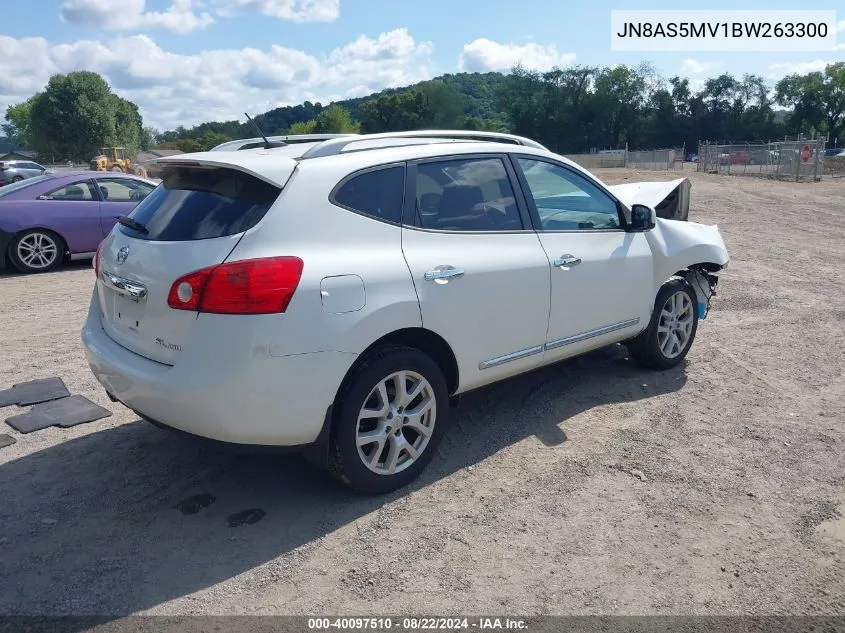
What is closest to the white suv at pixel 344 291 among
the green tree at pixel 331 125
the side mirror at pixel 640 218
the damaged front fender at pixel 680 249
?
the side mirror at pixel 640 218

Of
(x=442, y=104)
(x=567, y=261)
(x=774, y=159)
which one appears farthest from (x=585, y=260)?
(x=442, y=104)

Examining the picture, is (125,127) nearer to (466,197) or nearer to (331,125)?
(331,125)

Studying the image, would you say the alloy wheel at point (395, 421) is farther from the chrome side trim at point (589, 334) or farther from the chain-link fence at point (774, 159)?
the chain-link fence at point (774, 159)

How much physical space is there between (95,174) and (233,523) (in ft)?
30.2

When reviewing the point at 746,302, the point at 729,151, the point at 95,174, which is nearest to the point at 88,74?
the point at 729,151

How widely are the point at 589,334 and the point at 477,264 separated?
4.07 ft

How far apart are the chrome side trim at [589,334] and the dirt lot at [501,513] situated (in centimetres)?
52

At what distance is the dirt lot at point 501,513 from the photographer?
9.73 feet

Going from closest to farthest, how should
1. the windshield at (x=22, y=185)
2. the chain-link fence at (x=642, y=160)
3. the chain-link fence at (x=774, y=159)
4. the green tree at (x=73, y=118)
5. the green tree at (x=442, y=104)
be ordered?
the windshield at (x=22, y=185), the chain-link fence at (x=774, y=159), the green tree at (x=442, y=104), the chain-link fence at (x=642, y=160), the green tree at (x=73, y=118)

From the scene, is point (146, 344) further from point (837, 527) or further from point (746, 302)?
point (746, 302)

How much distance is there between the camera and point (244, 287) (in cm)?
315

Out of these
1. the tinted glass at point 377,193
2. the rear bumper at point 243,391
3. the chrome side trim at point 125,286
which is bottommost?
the rear bumper at point 243,391

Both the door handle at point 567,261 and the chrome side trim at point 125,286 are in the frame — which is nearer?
the chrome side trim at point 125,286

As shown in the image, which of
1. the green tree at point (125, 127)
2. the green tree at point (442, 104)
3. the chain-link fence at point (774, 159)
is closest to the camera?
the chain-link fence at point (774, 159)
